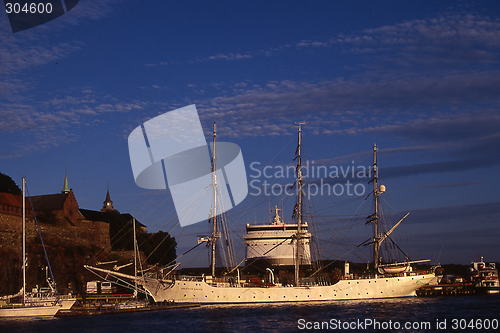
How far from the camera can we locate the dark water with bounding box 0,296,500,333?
4716cm

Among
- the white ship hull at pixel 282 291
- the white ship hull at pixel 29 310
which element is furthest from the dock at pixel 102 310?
the white ship hull at pixel 282 291

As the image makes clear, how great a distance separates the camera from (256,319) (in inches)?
2119

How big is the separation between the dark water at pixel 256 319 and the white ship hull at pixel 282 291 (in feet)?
21.5

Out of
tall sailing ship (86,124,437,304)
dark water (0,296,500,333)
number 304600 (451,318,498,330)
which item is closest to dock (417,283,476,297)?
tall sailing ship (86,124,437,304)

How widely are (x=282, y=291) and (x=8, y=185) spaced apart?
44532mm

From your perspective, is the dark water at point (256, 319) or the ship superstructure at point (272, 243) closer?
the dark water at point (256, 319)

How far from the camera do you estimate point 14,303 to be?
58156 millimetres

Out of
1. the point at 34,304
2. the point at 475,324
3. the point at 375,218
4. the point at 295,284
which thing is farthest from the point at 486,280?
the point at 34,304

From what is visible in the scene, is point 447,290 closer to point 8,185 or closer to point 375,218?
point 375,218

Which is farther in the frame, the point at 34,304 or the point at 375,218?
the point at 375,218

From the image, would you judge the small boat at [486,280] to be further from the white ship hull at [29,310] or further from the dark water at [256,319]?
the white ship hull at [29,310]

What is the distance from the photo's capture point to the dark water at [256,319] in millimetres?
47156

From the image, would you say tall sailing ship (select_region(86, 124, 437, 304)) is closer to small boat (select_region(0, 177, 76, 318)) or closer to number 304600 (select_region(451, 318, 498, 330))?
small boat (select_region(0, 177, 76, 318))

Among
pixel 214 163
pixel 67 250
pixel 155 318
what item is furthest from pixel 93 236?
pixel 155 318
